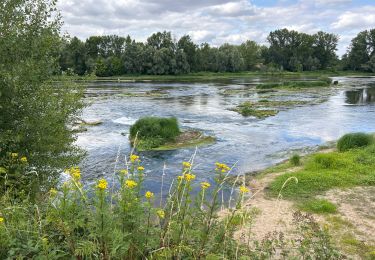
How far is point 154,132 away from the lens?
77.3 ft

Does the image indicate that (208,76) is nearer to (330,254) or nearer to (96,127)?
(96,127)

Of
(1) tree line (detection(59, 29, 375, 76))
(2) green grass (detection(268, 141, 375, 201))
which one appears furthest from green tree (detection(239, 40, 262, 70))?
(2) green grass (detection(268, 141, 375, 201))

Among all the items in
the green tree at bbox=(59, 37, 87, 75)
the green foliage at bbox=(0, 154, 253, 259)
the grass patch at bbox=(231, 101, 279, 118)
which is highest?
the green tree at bbox=(59, 37, 87, 75)

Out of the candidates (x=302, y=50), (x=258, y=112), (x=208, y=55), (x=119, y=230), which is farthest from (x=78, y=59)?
(x=119, y=230)

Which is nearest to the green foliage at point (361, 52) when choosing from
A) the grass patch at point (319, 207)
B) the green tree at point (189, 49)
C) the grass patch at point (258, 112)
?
the green tree at point (189, 49)

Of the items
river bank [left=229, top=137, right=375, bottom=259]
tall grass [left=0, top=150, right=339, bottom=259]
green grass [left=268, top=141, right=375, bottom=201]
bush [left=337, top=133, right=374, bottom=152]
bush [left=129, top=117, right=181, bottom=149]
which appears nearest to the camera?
A: tall grass [left=0, top=150, right=339, bottom=259]

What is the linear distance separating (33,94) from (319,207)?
30.3 feet

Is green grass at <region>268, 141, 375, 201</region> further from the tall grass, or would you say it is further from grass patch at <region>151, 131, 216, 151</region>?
the tall grass

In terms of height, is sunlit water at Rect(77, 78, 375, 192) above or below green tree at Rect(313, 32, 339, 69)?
below

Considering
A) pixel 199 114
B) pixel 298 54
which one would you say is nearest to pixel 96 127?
pixel 199 114

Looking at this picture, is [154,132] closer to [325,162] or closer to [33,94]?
[325,162]

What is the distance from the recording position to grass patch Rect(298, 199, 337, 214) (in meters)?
11.6

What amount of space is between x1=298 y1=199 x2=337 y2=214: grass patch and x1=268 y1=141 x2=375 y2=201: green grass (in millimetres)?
661

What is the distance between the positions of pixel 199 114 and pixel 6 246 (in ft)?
104
